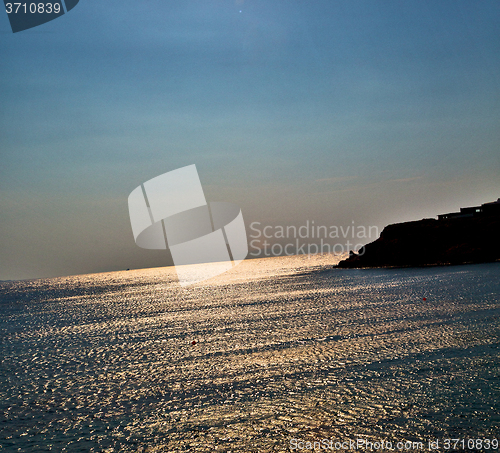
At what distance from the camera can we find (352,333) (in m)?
27.5

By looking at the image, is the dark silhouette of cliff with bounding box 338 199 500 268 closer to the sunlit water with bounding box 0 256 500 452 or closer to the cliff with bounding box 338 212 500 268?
the cliff with bounding box 338 212 500 268

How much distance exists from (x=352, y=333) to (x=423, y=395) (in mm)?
12556

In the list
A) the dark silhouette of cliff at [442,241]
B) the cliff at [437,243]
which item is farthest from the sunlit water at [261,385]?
the dark silhouette of cliff at [442,241]

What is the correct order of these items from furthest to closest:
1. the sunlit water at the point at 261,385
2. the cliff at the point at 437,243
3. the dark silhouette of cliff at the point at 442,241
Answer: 1. the dark silhouette of cliff at the point at 442,241
2. the cliff at the point at 437,243
3. the sunlit water at the point at 261,385

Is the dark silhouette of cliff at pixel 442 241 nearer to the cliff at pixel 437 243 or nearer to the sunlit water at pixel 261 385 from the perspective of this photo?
the cliff at pixel 437 243

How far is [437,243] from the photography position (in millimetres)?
102500

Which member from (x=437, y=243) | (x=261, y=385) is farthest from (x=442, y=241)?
(x=261, y=385)

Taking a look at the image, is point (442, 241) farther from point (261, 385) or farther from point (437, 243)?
point (261, 385)

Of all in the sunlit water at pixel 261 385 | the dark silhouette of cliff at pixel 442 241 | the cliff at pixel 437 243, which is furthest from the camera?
the dark silhouette of cliff at pixel 442 241

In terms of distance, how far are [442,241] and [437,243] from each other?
1339 mm

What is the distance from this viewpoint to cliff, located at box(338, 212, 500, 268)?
92.2m

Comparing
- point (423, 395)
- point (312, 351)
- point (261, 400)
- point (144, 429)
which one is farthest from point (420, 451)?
point (312, 351)

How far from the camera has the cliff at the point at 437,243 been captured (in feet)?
303

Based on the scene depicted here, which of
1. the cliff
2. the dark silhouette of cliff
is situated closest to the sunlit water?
the cliff
